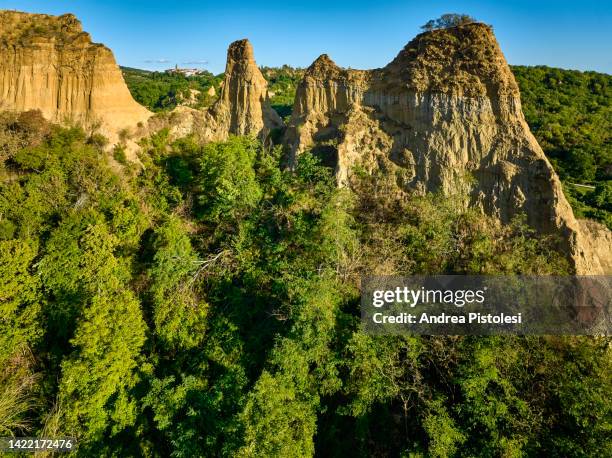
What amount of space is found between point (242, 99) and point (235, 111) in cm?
99

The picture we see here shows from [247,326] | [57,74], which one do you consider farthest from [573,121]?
[57,74]

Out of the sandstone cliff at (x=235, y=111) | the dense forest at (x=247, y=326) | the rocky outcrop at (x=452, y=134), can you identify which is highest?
the sandstone cliff at (x=235, y=111)

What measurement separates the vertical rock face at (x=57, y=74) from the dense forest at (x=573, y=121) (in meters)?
14.5

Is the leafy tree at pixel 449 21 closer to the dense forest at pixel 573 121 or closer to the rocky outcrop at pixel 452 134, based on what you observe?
the rocky outcrop at pixel 452 134

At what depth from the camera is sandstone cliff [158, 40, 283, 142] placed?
2552 centimetres

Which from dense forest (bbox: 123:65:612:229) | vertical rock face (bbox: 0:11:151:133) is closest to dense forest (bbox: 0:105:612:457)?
vertical rock face (bbox: 0:11:151:133)

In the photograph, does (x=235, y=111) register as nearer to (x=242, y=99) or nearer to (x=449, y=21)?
(x=242, y=99)

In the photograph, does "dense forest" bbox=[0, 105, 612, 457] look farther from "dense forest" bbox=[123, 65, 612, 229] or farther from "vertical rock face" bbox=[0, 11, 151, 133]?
"dense forest" bbox=[123, 65, 612, 229]

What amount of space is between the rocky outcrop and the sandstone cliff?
4227 mm

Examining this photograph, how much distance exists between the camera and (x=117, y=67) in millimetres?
23672

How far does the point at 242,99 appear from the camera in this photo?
26.1 metres

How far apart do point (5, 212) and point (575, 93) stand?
56729 mm

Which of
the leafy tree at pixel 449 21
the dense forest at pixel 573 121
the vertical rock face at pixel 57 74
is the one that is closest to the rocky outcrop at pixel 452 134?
the leafy tree at pixel 449 21

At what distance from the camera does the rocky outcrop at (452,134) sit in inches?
730
